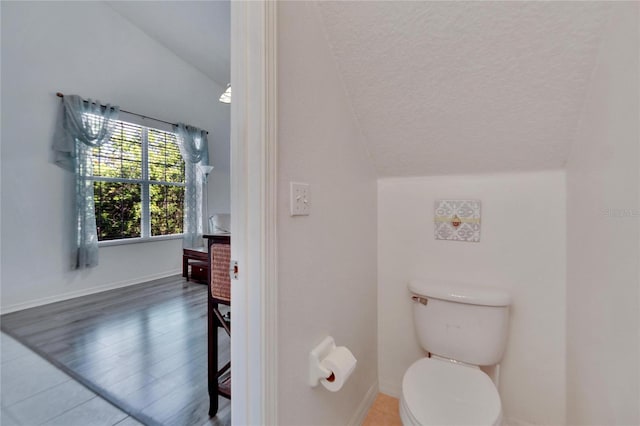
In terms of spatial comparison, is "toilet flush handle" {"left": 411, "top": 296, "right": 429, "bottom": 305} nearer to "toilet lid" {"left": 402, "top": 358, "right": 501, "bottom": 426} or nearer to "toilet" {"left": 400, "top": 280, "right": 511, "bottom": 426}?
"toilet" {"left": 400, "top": 280, "right": 511, "bottom": 426}

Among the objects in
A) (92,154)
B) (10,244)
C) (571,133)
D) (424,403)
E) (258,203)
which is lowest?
(424,403)

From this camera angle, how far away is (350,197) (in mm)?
1251

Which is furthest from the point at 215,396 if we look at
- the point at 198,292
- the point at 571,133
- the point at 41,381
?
the point at 198,292

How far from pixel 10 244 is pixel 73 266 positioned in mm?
556

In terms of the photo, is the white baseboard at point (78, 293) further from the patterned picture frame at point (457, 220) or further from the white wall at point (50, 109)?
the patterned picture frame at point (457, 220)

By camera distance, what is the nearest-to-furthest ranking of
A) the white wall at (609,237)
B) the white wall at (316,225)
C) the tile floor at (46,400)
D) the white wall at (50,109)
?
the white wall at (609,237), the white wall at (316,225), the tile floor at (46,400), the white wall at (50,109)

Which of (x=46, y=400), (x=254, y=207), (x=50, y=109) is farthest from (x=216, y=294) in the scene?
(x=50, y=109)

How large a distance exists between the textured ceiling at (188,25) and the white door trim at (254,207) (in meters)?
2.92

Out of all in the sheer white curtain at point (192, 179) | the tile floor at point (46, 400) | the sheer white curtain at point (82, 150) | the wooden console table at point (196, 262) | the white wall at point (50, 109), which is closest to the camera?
the tile floor at point (46, 400)

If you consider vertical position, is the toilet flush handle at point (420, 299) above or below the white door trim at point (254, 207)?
below

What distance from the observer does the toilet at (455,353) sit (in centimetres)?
100

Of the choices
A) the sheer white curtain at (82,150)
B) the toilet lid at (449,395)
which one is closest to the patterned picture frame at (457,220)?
the toilet lid at (449,395)

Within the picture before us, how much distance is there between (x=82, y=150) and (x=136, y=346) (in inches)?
93.8

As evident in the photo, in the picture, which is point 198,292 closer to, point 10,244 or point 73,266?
point 73,266
